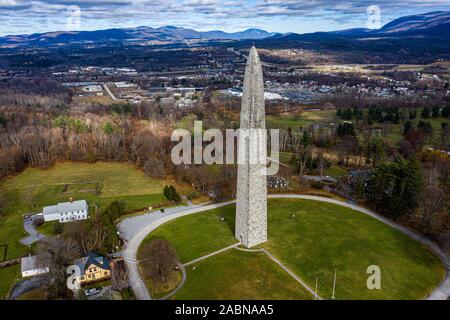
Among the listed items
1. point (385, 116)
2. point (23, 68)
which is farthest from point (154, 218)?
point (23, 68)

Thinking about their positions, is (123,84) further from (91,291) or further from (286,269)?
(286,269)

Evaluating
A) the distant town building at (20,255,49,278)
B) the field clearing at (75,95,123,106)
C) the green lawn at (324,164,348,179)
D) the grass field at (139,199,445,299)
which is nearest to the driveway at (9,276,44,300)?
the distant town building at (20,255,49,278)

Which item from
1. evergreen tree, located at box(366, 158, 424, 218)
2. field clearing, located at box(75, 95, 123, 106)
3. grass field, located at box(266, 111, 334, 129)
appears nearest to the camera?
evergreen tree, located at box(366, 158, 424, 218)

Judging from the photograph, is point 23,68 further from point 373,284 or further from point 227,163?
point 373,284

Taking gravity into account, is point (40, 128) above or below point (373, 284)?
above

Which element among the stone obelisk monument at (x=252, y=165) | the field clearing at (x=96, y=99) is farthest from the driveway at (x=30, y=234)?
the field clearing at (x=96, y=99)

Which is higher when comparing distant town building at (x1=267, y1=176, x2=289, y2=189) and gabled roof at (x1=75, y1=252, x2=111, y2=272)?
distant town building at (x1=267, y1=176, x2=289, y2=189)

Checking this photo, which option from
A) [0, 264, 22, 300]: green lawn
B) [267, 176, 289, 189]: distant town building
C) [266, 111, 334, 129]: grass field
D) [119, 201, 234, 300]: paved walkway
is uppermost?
[266, 111, 334, 129]: grass field

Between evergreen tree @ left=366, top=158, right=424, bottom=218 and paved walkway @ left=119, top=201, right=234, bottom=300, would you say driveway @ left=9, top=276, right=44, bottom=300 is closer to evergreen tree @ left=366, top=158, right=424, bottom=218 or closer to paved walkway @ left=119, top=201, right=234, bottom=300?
paved walkway @ left=119, top=201, right=234, bottom=300
